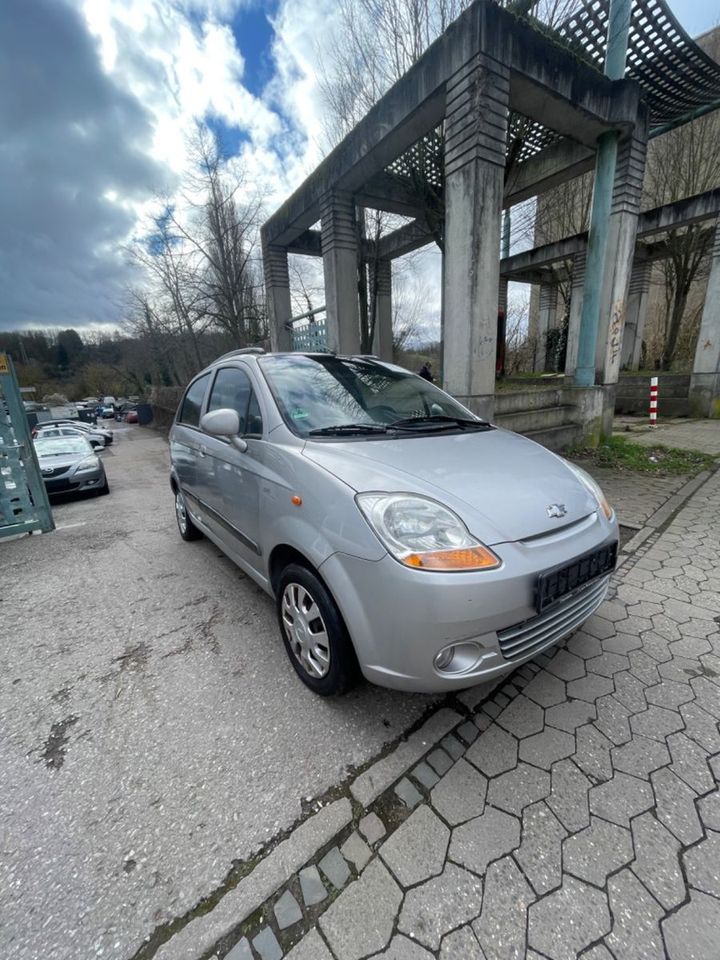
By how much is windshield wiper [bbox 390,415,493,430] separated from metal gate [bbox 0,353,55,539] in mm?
4718

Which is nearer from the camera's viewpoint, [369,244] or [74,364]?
[369,244]

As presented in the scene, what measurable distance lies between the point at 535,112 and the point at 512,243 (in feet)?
24.5

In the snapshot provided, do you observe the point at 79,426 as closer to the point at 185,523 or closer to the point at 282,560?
the point at 185,523

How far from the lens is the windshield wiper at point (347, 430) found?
2.24 meters

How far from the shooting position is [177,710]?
Result: 2.07m

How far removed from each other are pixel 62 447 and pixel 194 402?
6676 millimetres

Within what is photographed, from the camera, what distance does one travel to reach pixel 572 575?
1.76m

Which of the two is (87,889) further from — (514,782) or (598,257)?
(598,257)

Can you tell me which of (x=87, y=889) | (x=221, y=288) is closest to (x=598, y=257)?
(x=87, y=889)

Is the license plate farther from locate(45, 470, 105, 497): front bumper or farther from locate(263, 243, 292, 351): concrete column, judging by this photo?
locate(263, 243, 292, 351): concrete column

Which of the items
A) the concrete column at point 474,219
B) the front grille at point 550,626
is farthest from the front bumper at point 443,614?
the concrete column at point 474,219

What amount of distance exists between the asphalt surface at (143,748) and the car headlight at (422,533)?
95 cm

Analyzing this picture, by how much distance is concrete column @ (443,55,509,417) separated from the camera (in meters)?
4.76

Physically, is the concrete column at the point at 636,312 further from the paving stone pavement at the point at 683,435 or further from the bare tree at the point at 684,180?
the paving stone pavement at the point at 683,435
